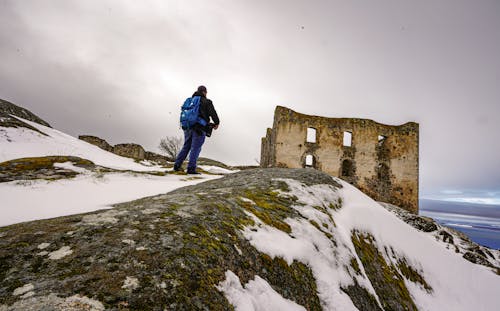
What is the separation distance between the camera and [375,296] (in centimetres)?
178

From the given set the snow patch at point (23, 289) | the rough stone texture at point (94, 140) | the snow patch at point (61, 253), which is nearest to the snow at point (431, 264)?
the snow patch at point (61, 253)

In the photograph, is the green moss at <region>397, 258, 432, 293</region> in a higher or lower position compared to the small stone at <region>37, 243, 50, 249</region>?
lower

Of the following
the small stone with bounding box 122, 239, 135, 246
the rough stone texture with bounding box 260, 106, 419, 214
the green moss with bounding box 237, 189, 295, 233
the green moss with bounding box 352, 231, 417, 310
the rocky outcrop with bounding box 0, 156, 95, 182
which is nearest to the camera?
the small stone with bounding box 122, 239, 135, 246

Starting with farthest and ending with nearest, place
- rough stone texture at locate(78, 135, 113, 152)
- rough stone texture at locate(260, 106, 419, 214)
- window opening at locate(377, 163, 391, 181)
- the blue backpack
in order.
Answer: window opening at locate(377, 163, 391, 181), rough stone texture at locate(260, 106, 419, 214), rough stone texture at locate(78, 135, 113, 152), the blue backpack

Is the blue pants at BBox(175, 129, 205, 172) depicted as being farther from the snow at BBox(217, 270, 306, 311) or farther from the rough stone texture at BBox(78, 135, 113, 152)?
the rough stone texture at BBox(78, 135, 113, 152)

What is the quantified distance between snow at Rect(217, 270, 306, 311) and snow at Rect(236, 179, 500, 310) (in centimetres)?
2

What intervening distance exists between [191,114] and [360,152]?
1566cm

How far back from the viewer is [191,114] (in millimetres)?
4930

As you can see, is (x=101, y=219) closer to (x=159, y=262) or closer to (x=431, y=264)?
(x=159, y=262)

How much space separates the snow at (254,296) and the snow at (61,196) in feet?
2.69

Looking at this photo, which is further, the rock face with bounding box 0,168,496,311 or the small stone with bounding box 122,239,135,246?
the small stone with bounding box 122,239,135,246

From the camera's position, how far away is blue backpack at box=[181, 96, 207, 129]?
490 cm

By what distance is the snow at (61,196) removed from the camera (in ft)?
5.48

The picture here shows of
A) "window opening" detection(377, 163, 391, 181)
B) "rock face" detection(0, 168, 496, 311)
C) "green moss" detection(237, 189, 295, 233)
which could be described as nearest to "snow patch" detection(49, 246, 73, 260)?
"rock face" detection(0, 168, 496, 311)
